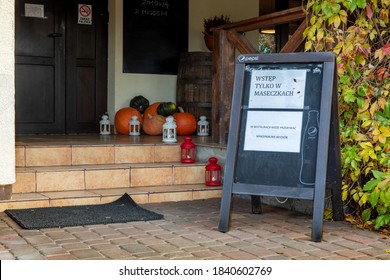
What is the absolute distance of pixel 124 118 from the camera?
6.94 meters

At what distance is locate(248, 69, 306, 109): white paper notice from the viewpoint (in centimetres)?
379

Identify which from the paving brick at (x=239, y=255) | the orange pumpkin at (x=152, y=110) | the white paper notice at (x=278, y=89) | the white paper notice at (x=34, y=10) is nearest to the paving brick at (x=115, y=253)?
the paving brick at (x=239, y=255)

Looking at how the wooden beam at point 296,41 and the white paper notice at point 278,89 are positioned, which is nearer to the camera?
the white paper notice at point 278,89

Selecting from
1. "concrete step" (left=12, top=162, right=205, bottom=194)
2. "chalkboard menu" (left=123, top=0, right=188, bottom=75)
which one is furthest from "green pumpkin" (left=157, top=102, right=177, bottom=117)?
"concrete step" (left=12, top=162, right=205, bottom=194)

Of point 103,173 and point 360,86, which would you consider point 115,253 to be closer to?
point 103,173

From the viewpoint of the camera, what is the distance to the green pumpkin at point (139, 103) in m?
7.21

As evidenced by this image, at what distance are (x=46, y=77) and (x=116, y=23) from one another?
1019 mm

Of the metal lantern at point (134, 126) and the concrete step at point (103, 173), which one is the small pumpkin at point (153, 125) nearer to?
the metal lantern at point (134, 126)

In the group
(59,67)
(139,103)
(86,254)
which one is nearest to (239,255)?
(86,254)

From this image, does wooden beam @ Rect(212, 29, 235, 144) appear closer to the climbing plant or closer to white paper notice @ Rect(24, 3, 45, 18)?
the climbing plant

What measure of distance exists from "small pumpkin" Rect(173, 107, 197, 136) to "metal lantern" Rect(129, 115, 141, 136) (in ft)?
1.44

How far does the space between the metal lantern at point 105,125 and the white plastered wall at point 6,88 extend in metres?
2.94

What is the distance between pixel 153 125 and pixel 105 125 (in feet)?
1.82
